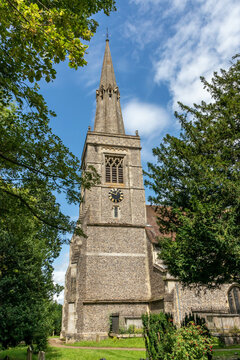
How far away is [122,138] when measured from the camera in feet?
90.1

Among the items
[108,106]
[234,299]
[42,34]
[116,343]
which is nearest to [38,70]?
[42,34]

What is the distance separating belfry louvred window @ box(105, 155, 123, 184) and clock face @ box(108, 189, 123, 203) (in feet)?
3.94

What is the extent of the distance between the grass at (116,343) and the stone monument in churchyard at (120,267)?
838mm

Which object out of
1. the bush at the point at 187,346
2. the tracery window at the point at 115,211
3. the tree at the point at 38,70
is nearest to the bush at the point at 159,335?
the bush at the point at 187,346

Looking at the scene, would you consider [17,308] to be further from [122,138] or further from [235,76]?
[122,138]

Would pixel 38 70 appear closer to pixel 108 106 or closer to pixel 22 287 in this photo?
pixel 22 287

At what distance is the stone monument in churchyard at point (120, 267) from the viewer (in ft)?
61.8

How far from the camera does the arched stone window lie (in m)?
20.0

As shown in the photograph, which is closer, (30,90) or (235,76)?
(30,90)

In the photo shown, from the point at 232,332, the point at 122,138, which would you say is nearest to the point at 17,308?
the point at 232,332

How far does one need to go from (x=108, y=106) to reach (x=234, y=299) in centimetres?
2229

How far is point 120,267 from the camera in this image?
2128 cm

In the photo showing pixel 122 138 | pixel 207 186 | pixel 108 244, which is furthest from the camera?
pixel 122 138

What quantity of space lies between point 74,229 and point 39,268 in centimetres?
727
